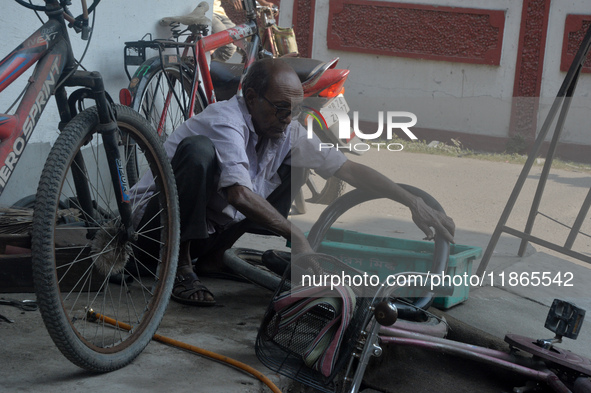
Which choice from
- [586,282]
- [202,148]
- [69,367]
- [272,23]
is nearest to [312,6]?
[272,23]

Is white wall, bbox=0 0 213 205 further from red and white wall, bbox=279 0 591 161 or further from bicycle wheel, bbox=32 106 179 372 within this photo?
red and white wall, bbox=279 0 591 161

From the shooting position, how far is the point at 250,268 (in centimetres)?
245

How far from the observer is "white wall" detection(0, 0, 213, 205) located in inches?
111

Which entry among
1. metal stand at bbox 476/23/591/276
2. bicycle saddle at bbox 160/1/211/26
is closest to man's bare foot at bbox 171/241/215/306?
metal stand at bbox 476/23/591/276

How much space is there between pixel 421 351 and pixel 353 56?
689 cm

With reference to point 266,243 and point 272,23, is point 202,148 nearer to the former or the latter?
point 266,243

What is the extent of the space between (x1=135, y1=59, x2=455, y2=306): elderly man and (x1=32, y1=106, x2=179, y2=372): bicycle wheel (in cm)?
16

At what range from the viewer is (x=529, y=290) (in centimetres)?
336

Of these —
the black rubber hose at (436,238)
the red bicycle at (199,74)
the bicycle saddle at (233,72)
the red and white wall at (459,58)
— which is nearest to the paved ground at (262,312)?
the black rubber hose at (436,238)

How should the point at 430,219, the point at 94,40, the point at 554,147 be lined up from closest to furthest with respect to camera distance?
the point at 430,219, the point at 554,147, the point at 94,40

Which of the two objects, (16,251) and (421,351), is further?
(421,351)

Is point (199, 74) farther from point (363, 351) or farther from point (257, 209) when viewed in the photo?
point (363, 351)

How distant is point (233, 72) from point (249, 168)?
187 centimetres

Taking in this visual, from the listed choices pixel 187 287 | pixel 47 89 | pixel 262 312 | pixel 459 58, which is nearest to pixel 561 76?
pixel 459 58
